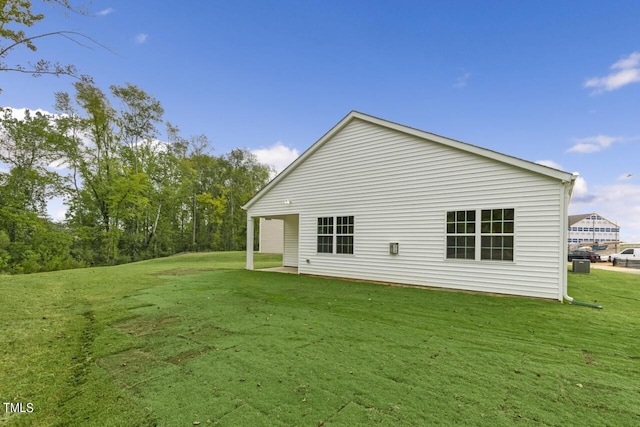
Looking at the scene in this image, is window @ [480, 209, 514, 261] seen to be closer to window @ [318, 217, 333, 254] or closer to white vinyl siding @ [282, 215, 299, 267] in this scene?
window @ [318, 217, 333, 254]

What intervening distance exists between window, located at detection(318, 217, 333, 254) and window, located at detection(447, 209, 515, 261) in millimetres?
4261

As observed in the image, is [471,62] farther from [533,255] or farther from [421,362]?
[421,362]

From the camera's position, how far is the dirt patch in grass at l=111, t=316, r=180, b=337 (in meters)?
4.79

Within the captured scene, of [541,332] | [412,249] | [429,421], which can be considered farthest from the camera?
[412,249]

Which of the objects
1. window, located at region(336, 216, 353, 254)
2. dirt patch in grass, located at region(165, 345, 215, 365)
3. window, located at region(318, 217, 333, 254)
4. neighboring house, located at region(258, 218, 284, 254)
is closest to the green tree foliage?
neighboring house, located at region(258, 218, 284, 254)

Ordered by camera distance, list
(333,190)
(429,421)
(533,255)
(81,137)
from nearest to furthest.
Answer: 1. (429,421)
2. (533,255)
3. (333,190)
4. (81,137)

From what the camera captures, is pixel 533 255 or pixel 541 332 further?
pixel 533 255

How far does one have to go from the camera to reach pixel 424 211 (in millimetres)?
A: 9055

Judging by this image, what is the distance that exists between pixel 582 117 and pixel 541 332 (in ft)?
51.6

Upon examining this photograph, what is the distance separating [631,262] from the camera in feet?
68.5

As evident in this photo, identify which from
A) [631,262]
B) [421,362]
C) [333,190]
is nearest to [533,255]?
[421,362]

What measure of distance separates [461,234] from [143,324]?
25.8ft

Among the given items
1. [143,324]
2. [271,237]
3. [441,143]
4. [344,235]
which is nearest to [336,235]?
[344,235]

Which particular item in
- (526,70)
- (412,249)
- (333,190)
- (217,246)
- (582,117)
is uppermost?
(526,70)
